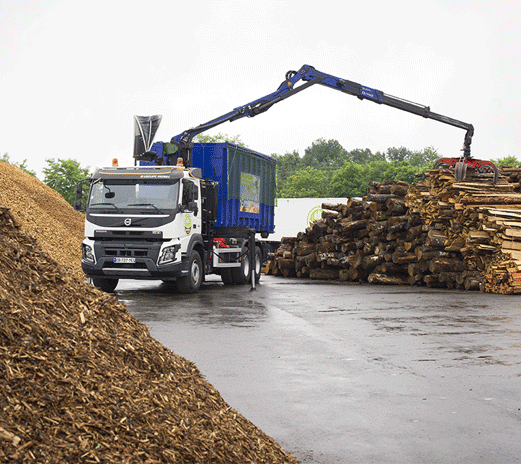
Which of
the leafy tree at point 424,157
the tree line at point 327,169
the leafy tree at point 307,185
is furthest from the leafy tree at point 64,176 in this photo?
the leafy tree at point 424,157

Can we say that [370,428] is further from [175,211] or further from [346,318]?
[175,211]

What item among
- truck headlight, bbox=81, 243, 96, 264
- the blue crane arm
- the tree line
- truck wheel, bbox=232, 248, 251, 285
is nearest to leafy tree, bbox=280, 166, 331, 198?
the tree line

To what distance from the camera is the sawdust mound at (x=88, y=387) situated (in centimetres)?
336

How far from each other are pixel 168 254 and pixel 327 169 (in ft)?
304

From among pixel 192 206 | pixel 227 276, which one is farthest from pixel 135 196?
pixel 227 276

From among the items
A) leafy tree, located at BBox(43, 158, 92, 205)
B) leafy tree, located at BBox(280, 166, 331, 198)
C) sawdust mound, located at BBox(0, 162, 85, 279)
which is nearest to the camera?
sawdust mound, located at BBox(0, 162, 85, 279)

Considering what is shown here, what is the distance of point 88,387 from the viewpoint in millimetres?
3701

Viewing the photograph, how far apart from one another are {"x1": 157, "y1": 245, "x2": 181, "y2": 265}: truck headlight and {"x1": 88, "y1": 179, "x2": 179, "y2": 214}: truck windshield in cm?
92

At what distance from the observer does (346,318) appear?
1235 centimetres

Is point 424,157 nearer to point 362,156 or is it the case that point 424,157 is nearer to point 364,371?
point 362,156

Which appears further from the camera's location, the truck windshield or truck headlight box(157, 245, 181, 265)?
the truck windshield

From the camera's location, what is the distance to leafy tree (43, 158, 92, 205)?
164 ft

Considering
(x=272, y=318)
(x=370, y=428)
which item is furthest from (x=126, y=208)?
(x=370, y=428)

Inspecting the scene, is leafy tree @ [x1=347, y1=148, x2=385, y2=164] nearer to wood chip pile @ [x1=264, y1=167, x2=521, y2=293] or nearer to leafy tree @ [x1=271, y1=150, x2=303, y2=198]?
leafy tree @ [x1=271, y1=150, x2=303, y2=198]
